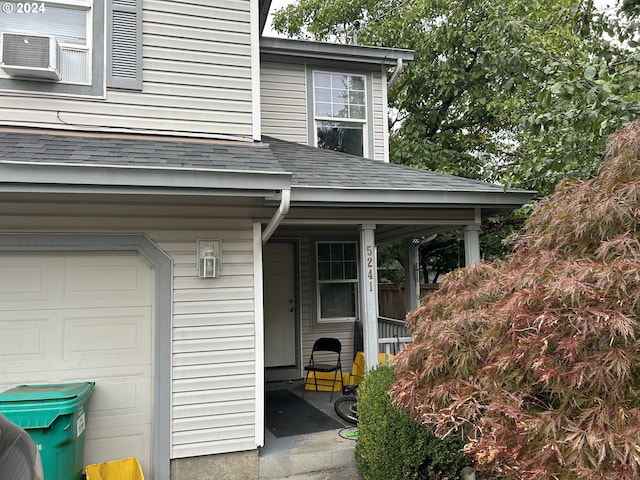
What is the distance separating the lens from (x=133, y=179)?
3.27 meters

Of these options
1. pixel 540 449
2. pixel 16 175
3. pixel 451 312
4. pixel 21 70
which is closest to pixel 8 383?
pixel 16 175

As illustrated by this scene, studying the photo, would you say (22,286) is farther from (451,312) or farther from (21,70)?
(451,312)

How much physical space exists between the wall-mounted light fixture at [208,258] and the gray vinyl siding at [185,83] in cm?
109

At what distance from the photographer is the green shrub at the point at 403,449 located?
3.39 meters

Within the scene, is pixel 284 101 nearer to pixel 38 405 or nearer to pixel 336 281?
pixel 336 281

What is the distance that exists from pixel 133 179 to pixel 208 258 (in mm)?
979

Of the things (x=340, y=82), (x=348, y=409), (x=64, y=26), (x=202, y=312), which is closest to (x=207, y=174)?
(x=202, y=312)

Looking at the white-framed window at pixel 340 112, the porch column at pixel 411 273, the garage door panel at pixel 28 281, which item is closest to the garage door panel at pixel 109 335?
the garage door panel at pixel 28 281

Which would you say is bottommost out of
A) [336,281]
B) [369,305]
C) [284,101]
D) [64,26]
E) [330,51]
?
[369,305]

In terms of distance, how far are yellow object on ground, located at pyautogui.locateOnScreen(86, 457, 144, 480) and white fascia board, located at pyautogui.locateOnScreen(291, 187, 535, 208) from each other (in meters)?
2.56

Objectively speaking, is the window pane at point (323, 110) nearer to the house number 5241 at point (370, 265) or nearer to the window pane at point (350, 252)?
the window pane at point (350, 252)

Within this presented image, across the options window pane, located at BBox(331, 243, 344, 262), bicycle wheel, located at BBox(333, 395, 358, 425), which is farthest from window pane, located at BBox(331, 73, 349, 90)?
bicycle wheel, located at BBox(333, 395, 358, 425)

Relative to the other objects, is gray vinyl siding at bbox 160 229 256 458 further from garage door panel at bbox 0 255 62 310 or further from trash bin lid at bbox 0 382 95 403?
garage door panel at bbox 0 255 62 310

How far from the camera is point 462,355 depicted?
246cm
